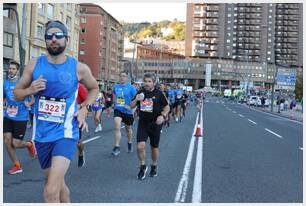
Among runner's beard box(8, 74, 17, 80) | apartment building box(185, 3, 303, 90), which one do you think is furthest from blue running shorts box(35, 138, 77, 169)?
apartment building box(185, 3, 303, 90)

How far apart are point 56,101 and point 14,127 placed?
12.4 ft

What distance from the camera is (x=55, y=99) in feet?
15.1

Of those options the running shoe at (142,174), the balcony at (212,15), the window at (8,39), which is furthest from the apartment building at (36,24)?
the balcony at (212,15)

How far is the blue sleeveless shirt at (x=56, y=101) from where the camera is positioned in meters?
4.59

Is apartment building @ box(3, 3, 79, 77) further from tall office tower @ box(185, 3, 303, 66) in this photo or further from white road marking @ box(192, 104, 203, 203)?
tall office tower @ box(185, 3, 303, 66)

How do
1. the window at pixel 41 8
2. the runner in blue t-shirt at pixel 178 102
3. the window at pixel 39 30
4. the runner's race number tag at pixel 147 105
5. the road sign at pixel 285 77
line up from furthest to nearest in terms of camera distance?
1. the road sign at pixel 285 77
2. the window at pixel 41 8
3. the window at pixel 39 30
4. the runner in blue t-shirt at pixel 178 102
5. the runner's race number tag at pixel 147 105

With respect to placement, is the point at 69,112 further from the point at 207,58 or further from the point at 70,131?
the point at 207,58

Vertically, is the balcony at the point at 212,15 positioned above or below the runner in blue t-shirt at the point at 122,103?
above

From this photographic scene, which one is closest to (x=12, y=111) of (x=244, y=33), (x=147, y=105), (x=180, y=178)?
(x=147, y=105)

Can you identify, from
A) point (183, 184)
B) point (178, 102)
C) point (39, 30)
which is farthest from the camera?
point (39, 30)

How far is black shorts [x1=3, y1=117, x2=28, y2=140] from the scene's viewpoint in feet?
26.7

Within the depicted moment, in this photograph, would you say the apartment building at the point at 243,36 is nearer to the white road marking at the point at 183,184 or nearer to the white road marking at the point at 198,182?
the white road marking at the point at 198,182

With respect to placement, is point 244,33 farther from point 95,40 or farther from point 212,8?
point 95,40

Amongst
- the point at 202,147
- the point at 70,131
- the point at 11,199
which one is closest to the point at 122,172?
the point at 11,199
